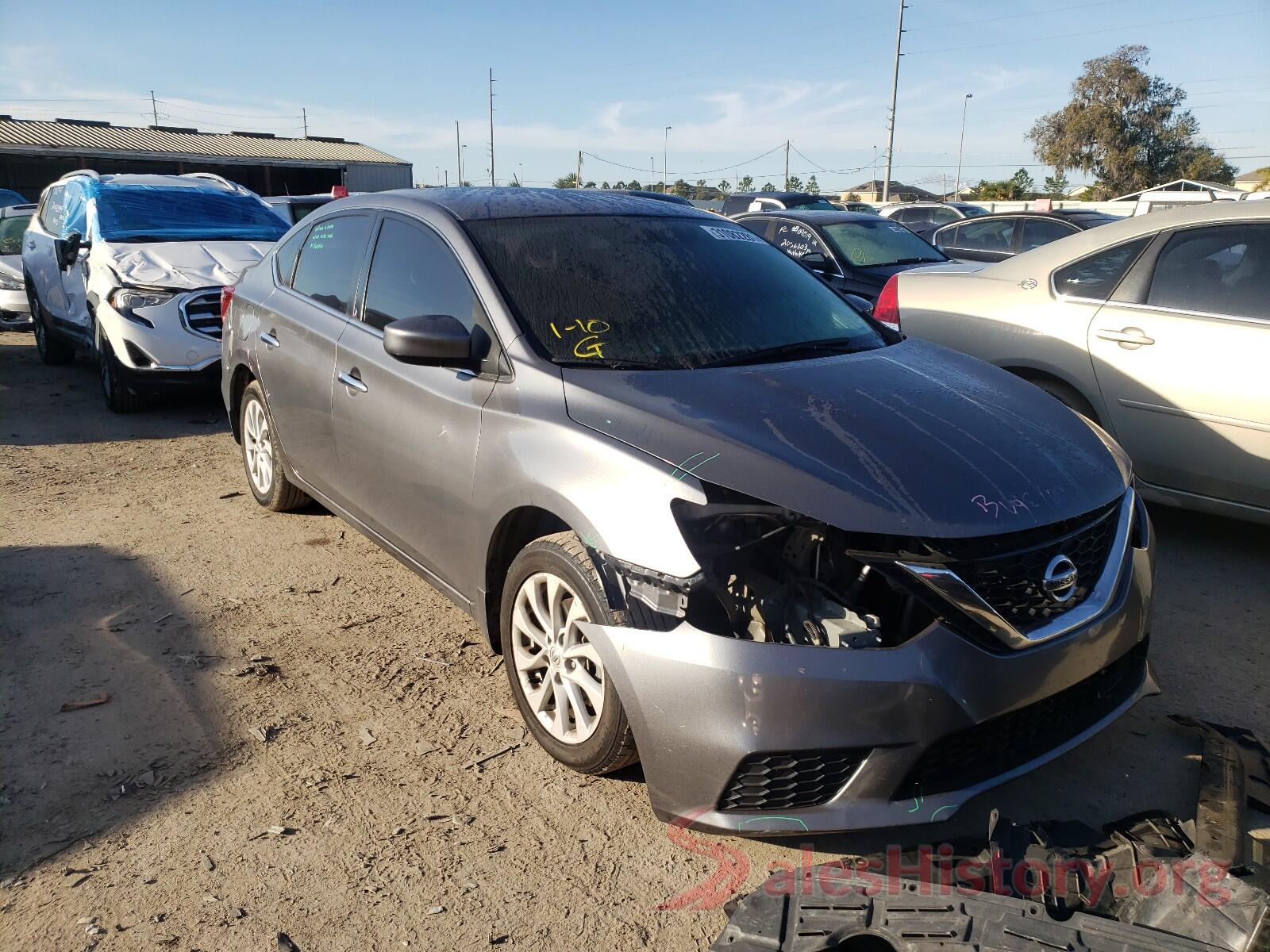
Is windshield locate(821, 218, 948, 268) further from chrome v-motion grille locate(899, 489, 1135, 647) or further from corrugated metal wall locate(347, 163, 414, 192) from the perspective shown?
corrugated metal wall locate(347, 163, 414, 192)

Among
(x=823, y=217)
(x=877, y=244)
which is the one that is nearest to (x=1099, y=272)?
(x=877, y=244)

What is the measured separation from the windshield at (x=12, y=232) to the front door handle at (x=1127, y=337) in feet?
41.4

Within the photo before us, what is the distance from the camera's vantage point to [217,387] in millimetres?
8109

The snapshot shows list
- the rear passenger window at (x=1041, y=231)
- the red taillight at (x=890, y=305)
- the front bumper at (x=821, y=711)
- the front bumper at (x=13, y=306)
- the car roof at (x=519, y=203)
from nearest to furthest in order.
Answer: the front bumper at (x=821, y=711) → the car roof at (x=519, y=203) → the red taillight at (x=890, y=305) → the front bumper at (x=13, y=306) → the rear passenger window at (x=1041, y=231)

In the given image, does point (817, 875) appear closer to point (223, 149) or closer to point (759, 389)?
point (759, 389)

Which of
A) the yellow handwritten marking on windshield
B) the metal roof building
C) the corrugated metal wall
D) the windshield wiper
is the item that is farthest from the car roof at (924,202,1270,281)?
the corrugated metal wall

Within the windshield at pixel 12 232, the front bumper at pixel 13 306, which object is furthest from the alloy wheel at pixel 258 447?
the windshield at pixel 12 232

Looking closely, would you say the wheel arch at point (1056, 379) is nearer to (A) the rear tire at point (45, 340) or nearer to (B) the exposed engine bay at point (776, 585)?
(B) the exposed engine bay at point (776, 585)

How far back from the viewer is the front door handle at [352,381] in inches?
154

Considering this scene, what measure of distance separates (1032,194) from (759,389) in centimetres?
5634

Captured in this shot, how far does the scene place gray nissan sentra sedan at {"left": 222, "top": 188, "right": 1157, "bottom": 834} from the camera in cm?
241

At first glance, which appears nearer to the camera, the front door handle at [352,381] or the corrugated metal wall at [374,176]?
the front door handle at [352,381]

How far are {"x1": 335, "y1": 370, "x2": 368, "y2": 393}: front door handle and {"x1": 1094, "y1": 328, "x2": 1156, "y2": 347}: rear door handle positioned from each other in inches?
139

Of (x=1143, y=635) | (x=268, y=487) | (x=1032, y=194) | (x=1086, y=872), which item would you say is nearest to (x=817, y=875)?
(x=1086, y=872)
